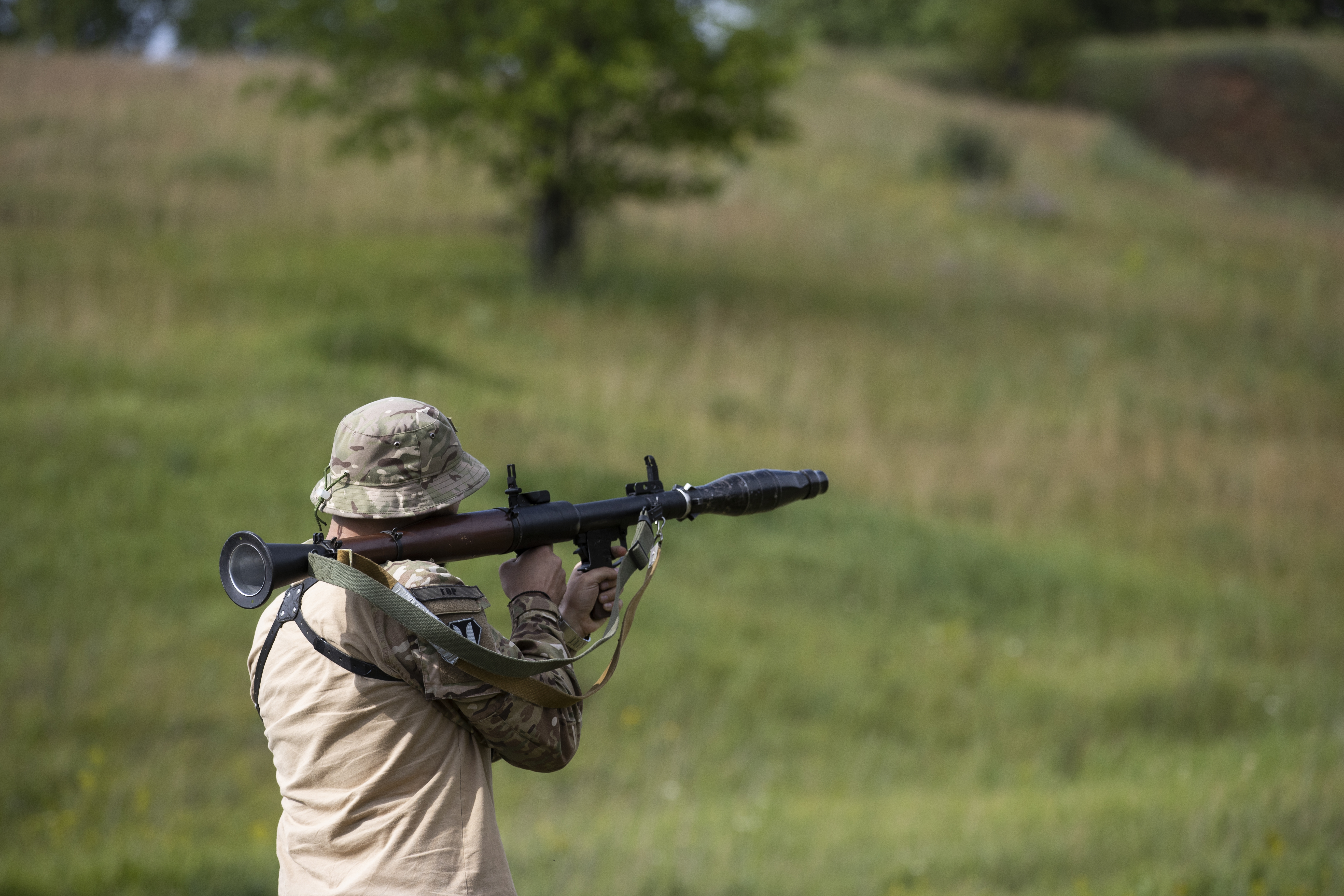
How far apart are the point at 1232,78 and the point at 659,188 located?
1321 inches

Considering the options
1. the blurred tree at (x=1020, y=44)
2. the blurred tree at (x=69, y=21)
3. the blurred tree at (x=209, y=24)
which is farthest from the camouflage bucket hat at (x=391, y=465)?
the blurred tree at (x=209, y=24)

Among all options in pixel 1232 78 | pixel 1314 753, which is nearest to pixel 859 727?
pixel 1314 753

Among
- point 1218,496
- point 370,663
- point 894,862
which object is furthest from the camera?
point 1218,496

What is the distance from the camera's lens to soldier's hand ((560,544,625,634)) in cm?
240

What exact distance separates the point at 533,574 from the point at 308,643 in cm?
45

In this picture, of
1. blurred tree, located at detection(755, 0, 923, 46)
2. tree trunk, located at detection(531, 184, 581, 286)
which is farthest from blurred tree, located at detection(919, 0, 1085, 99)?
tree trunk, located at detection(531, 184, 581, 286)

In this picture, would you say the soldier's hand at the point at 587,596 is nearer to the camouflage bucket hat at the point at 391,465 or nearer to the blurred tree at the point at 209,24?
the camouflage bucket hat at the point at 391,465

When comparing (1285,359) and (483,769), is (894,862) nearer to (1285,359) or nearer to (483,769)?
(483,769)

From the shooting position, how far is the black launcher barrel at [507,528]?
2.02 metres

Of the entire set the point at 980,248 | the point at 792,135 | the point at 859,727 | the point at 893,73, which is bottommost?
the point at 859,727

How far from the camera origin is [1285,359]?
16.4 m

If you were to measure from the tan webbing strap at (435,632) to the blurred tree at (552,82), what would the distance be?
11.3m

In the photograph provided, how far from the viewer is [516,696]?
79.9 inches

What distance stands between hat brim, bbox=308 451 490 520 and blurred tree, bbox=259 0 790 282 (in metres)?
11.1
